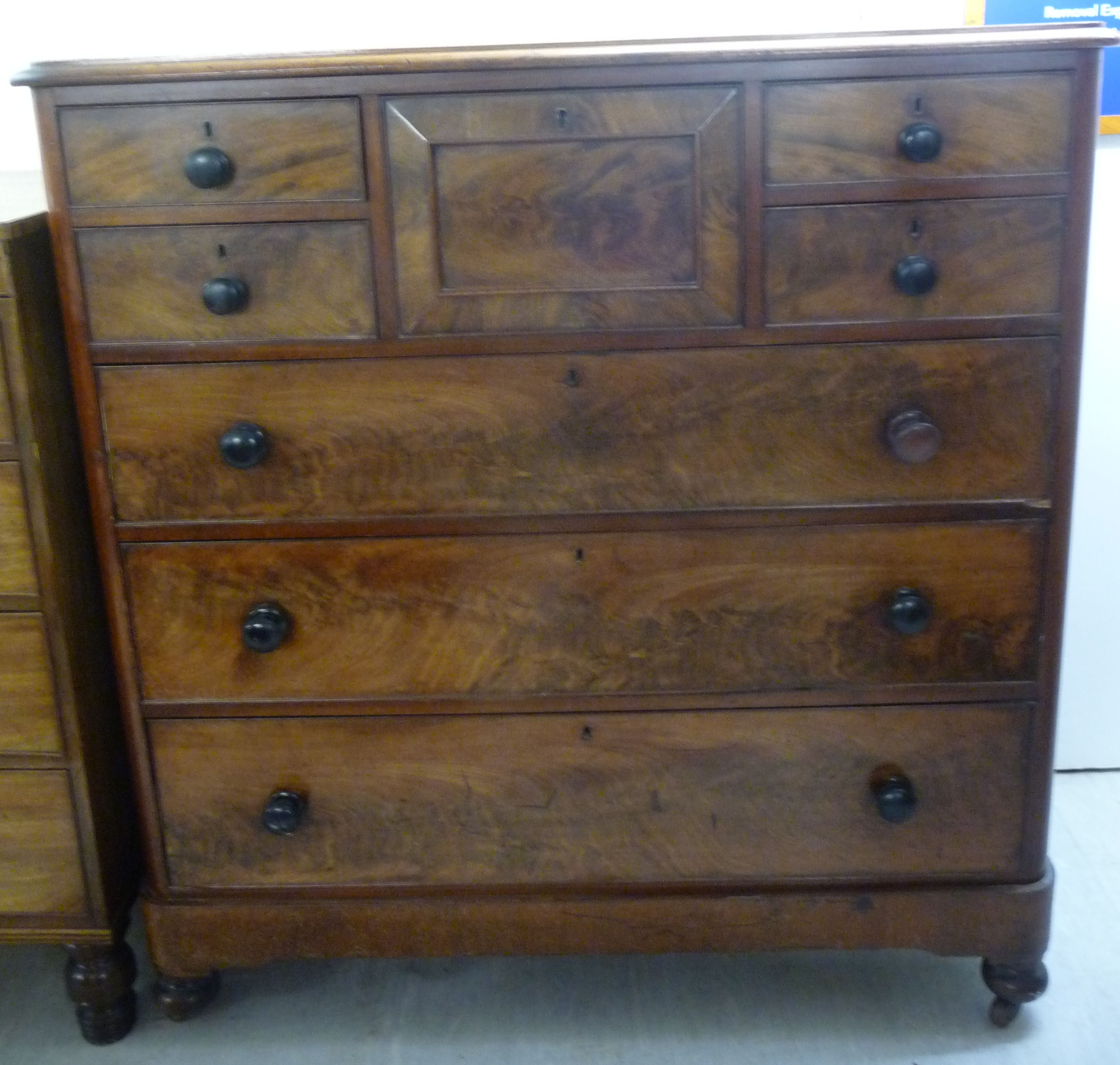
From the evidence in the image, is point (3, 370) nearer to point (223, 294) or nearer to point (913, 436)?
point (223, 294)

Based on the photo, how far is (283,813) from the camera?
1518 mm

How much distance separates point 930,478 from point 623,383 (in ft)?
1.23

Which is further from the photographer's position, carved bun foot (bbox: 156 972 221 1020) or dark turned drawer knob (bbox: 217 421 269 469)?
carved bun foot (bbox: 156 972 221 1020)

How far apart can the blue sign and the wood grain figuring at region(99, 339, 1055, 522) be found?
745 millimetres

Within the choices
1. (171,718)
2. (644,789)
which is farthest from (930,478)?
(171,718)

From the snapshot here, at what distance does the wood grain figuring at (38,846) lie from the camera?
1.56m

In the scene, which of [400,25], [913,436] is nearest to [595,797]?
[913,436]

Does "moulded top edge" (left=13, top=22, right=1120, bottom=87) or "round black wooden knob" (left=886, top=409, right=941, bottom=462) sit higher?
"moulded top edge" (left=13, top=22, right=1120, bottom=87)

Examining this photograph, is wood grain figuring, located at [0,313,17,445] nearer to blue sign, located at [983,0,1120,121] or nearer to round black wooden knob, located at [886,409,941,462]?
round black wooden knob, located at [886,409,941,462]

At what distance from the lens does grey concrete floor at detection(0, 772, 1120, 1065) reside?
1626 mm

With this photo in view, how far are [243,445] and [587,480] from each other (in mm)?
397

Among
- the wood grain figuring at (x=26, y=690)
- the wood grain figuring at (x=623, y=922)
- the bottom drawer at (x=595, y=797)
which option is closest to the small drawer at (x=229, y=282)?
the wood grain figuring at (x=26, y=690)

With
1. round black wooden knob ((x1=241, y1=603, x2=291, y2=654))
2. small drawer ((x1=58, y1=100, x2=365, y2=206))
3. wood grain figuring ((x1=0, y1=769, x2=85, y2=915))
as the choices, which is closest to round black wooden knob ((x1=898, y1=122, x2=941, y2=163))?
small drawer ((x1=58, y1=100, x2=365, y2=206))

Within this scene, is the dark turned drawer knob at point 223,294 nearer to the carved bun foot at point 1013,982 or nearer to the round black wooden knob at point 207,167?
the round black wooden knob at point 207,167
